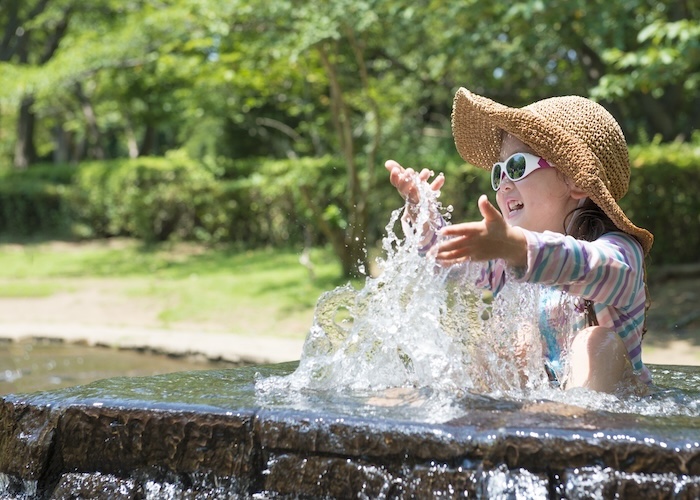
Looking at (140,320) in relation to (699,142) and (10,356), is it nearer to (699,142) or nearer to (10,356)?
(10,356)

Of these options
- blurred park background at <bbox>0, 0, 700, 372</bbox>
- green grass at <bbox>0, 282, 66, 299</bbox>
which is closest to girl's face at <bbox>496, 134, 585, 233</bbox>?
blurred park background at <bbox>0, 0, 700, 372</bbox>

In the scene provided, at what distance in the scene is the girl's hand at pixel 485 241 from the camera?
1.99 m

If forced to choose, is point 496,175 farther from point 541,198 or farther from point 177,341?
point 177,341

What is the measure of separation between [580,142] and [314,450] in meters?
1.10

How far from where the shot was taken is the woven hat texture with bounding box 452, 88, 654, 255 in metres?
2.38

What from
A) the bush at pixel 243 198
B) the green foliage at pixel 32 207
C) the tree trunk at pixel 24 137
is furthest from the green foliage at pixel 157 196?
the tree trunk at pixel 24 137

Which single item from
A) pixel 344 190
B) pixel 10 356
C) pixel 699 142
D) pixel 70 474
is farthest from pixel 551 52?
pixel 70 474

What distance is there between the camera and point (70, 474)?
2.19 metres

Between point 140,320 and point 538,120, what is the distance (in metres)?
6.64

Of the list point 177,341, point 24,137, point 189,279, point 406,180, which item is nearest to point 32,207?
point 24,137

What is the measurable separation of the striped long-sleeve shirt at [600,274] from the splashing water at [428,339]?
0.47 ft

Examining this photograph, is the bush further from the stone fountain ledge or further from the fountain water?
the fountain water

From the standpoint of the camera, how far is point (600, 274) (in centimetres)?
220

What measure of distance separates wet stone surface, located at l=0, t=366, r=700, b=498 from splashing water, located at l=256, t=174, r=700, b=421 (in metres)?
0.31
